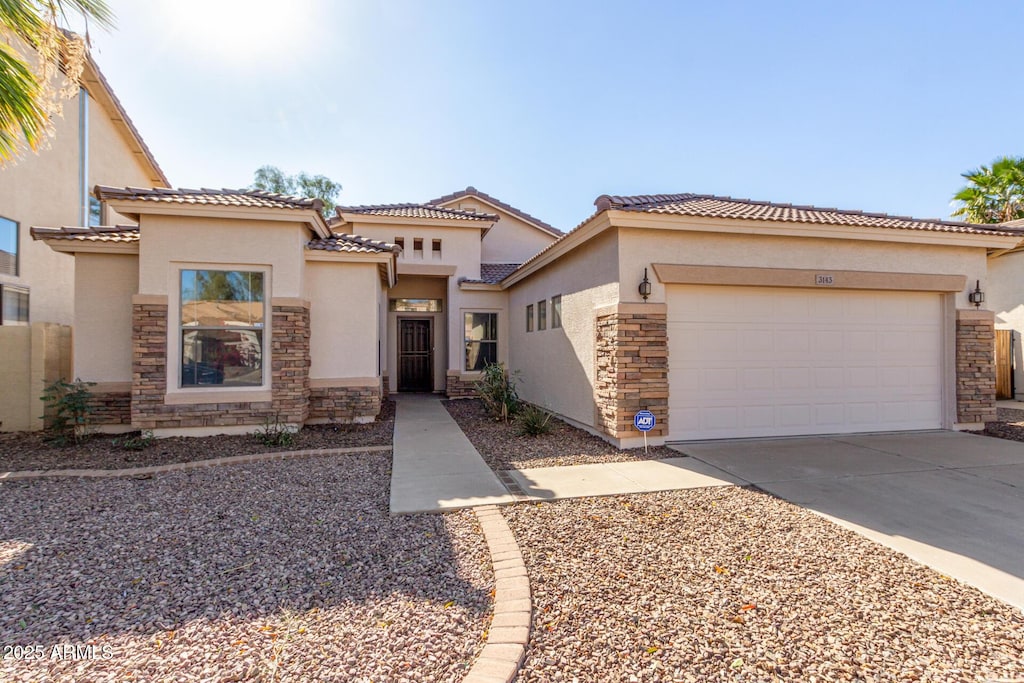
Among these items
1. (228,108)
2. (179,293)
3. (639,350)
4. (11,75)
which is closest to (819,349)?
(639,350)

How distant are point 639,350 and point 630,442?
4.61 ft

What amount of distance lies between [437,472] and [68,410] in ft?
20.3

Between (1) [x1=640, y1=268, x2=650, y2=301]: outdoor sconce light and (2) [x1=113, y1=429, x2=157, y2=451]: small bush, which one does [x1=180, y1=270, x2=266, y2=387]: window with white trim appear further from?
(1) [x1=640, y1=268, x2=650, y2=301]: outdoor sconce light

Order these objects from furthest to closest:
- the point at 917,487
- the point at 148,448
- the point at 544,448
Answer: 1. the point at 544,448
2. the point at 148,448
3. the point at 917,487

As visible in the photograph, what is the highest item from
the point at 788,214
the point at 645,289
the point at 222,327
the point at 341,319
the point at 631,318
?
the point at 788,214

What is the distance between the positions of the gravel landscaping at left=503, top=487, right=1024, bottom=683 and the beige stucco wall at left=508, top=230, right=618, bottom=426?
409 centimetres

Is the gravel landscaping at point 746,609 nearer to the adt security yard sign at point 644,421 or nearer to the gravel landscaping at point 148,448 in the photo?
the adt security yard sign at point 644,421

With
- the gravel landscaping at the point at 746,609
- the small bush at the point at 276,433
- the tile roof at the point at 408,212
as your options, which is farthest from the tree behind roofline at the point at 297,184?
the gravel landscaping at the point at 746,609

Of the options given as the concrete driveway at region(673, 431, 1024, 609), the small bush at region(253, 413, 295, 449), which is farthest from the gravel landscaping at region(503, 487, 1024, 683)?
the small bush at region(253, 413, 295, 449)

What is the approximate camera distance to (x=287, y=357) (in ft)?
26.2

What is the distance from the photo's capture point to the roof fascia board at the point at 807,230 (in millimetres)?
6996

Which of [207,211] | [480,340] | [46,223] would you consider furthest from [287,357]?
[46,223]

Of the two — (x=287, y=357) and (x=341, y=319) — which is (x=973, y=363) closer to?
(x=341, y=319)

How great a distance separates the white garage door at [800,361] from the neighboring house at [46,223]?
10.8 meters
